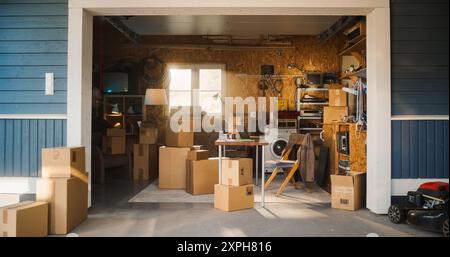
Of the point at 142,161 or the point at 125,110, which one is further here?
the point at 125,110

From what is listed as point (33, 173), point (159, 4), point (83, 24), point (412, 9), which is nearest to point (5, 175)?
point (33, 173)

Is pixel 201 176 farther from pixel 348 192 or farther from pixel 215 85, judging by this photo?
pixel 215 85

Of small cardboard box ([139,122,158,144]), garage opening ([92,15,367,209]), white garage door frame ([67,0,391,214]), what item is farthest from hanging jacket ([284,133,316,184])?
small cardboard box ([139,122,158,144])

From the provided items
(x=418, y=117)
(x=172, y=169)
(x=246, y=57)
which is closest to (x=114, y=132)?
(x=172, y=169)

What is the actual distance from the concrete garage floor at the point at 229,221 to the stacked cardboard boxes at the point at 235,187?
11 centimetres

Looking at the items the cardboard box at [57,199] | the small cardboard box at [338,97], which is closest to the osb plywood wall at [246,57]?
the small cardboard box at [338,97]

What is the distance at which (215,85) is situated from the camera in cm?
814

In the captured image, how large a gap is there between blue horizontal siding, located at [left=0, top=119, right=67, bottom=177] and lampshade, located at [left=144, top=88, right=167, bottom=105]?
3.81 m

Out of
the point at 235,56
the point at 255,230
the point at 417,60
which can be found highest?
the point at 235,56

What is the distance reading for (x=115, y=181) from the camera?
5992 mm

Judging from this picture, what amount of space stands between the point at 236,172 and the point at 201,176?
113 cm

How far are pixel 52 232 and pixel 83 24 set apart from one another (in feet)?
7.39

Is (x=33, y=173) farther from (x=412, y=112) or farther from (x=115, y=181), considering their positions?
(x=412, y=112)

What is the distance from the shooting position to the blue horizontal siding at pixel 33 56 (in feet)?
12.8
